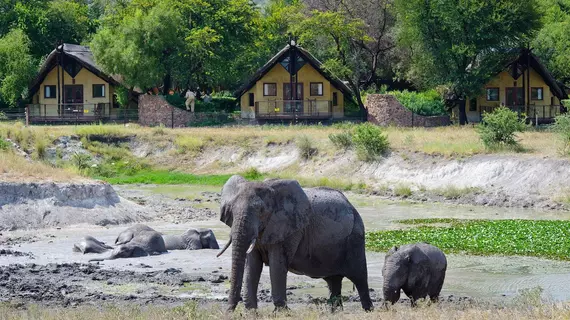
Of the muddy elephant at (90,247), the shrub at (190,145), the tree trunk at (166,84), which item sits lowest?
the muddy elephant at (90,247)

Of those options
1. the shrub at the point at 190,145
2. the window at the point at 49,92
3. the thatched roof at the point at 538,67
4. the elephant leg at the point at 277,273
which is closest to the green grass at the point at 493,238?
the elephant leg at the point at 277,273

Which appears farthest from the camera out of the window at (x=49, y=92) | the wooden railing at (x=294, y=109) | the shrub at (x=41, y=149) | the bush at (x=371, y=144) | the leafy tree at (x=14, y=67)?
the window at (x=49, y=92)

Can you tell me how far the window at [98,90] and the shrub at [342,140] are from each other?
2628 cm

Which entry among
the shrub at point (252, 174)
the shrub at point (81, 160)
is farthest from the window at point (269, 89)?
the shrub at point (81, 160)

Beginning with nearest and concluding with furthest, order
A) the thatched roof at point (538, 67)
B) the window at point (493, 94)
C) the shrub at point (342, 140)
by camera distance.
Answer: the shrub at point (342, 140) → the thatched roof at point (538, 67) → the window at point (493, 94)

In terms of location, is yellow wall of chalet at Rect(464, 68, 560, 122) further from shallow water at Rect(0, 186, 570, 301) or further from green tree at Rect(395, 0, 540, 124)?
shallow water at Rect(0, 186, 570, 301)

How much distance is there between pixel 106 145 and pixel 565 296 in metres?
42.7

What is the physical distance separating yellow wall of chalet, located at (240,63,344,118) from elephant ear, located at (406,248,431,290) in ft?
181

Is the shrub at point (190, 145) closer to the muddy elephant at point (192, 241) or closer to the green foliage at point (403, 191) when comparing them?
the green foliage at point (403, 191)

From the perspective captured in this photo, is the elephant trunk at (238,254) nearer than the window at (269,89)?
Yes

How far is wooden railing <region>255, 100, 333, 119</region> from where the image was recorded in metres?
74.8

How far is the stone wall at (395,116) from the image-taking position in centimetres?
7081

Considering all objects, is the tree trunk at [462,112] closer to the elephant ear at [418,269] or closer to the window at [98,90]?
the window at [98,90]

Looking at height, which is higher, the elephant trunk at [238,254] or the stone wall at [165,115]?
the stone wall at [165,115]
